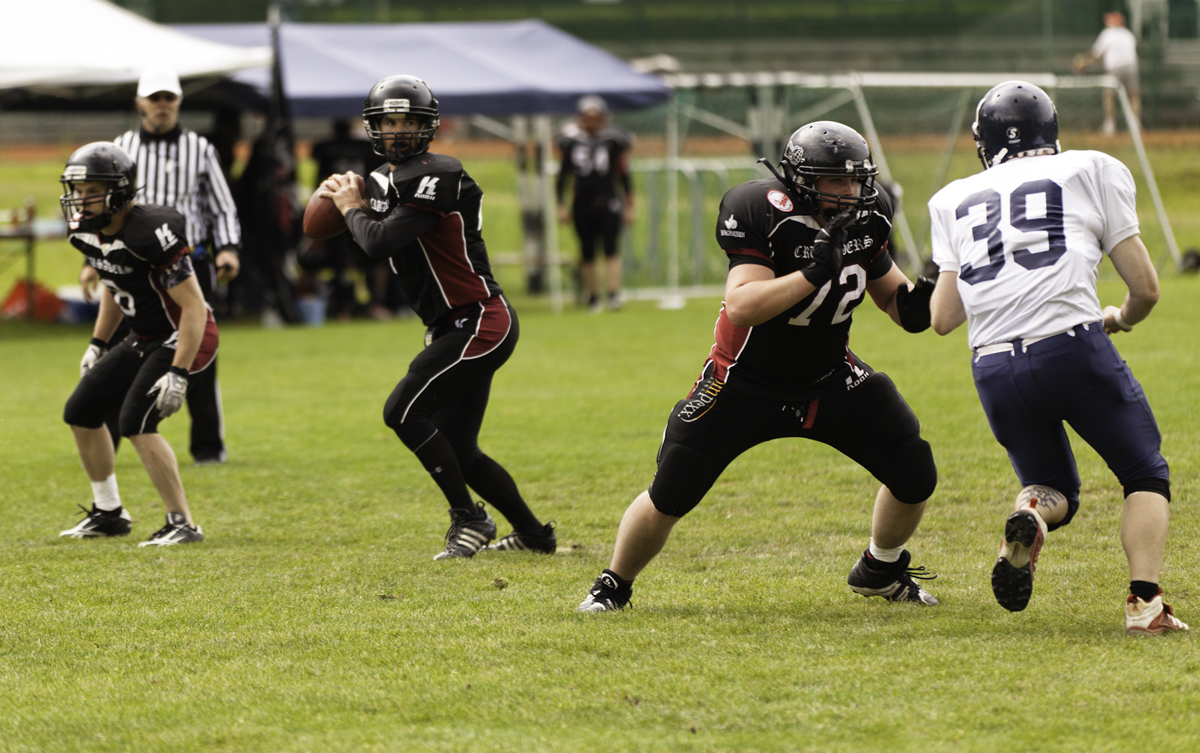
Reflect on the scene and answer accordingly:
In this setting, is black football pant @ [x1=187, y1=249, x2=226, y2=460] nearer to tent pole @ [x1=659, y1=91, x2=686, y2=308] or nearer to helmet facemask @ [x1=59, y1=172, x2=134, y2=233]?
helmet facemask @ [x1=59, y1=172, x2=134, y2=233]

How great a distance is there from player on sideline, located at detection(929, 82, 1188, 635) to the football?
2.47m

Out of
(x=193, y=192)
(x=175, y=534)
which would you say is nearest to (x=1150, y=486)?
(x=175, y=534)

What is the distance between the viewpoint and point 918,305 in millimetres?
4504

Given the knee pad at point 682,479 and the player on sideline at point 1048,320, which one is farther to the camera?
the knee pad at point 682,479

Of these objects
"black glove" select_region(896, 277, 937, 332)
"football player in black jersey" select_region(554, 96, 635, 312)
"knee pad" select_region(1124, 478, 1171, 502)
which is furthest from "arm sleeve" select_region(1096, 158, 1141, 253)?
"football player in black jersey" select_region(554, 96, 635, 312)

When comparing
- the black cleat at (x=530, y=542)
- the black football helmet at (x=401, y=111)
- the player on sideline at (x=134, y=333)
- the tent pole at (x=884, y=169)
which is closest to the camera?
the black football helmet at (x=401, y=111)

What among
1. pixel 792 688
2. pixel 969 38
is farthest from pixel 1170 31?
pixel 792 688

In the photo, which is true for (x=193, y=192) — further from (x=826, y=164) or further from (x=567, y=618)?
(x=826, y=164)

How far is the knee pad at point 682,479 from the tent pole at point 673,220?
464 inches

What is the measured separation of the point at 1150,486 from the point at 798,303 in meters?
1.16

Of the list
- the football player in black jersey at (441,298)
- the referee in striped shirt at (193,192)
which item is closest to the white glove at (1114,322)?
the football player in black jersey at (441,298)

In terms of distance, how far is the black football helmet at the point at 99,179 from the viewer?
587 centimetres

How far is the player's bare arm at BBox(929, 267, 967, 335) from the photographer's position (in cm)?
431

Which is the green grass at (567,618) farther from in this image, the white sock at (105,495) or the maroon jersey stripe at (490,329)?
the maroon jersey stripe at (490,329)
